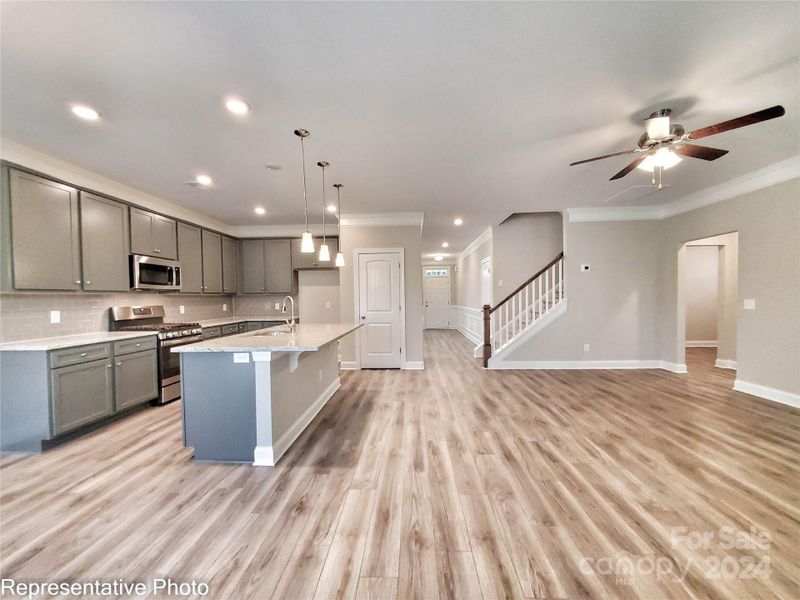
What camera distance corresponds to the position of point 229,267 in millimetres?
5363

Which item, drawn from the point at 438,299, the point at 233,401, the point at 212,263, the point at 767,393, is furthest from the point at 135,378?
the point at 438,299

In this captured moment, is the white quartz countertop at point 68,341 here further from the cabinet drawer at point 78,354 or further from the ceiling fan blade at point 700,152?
the ceiling fan blade at point 700,152

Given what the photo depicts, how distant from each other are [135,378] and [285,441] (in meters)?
2.11

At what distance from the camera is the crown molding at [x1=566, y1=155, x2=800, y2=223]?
10.7 feet

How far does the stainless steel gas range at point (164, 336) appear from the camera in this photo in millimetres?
3613

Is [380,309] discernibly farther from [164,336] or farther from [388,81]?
[388,81]

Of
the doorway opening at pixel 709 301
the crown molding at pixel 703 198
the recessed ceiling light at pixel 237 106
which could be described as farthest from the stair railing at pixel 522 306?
the recessed ceiling light at pixel 237 106

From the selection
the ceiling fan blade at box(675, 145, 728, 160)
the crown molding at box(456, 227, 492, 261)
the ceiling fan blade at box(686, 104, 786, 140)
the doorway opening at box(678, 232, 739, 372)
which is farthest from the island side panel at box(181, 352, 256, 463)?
the doorway opening at box(678, 232, 739, 372)

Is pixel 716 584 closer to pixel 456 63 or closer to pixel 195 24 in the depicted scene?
pixel 456 63

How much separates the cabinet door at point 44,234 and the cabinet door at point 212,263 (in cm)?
177

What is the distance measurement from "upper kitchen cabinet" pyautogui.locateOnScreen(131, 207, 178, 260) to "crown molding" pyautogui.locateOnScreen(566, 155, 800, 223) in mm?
6046

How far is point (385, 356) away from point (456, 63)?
422cm

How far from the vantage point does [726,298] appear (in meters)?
5.02

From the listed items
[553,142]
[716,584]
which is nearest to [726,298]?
[553,142]
